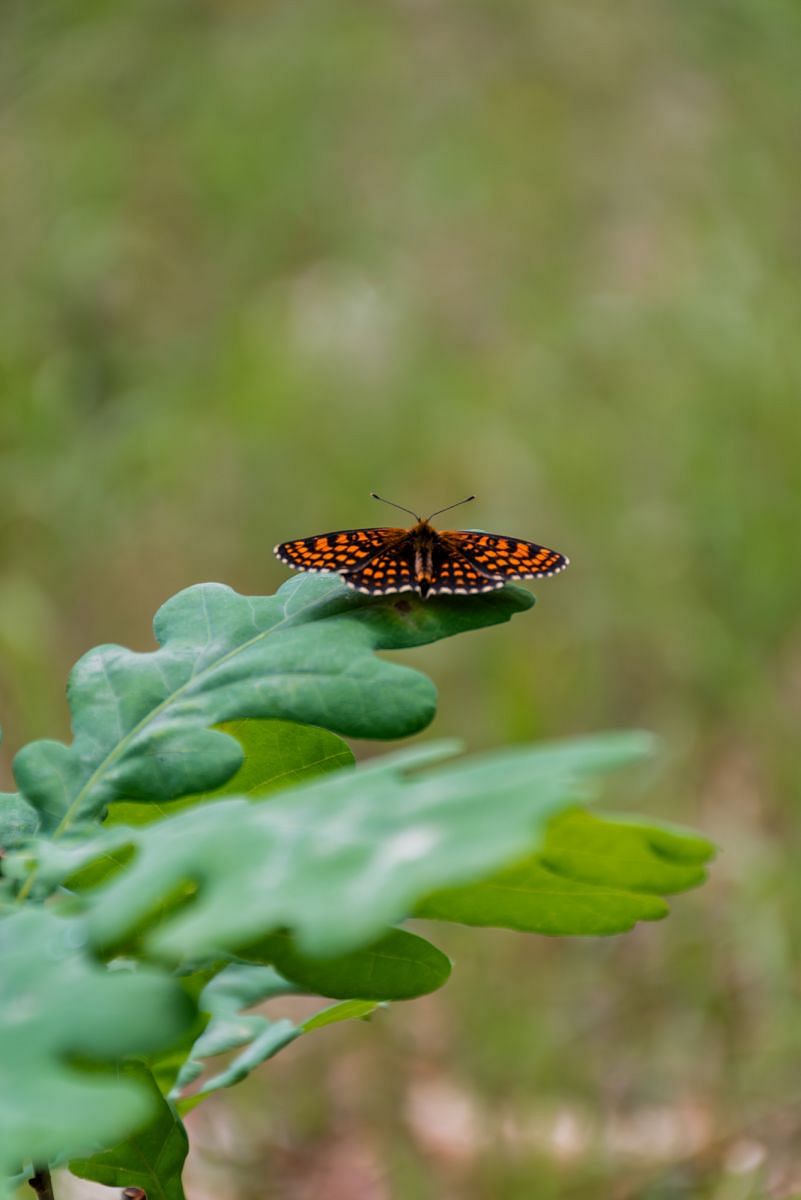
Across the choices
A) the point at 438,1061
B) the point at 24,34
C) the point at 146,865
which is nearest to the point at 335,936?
the point at 146,865

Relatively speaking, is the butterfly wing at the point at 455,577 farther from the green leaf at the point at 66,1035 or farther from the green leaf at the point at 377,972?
the green leaf at the point at 66,1035

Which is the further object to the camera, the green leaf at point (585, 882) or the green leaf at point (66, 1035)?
the green leaf at point (585, 882)

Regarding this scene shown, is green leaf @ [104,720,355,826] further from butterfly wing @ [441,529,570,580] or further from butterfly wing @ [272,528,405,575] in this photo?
butterfly wing @ [441,529,570,580]

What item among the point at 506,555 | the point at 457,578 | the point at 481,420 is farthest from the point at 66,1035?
the point at 481,420

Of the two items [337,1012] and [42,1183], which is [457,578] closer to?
[337,1012]

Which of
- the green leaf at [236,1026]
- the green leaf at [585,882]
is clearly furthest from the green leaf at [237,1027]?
the green leaf at [585,882]

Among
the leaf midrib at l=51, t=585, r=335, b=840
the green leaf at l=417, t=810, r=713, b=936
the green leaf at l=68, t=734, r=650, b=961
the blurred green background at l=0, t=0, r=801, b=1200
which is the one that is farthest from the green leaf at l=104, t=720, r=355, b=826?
the blurred green background at l=0, t=0, r=801, b=1200
